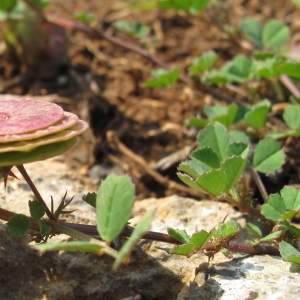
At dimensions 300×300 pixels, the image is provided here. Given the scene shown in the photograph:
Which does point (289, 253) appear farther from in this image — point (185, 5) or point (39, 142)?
point (185, 5)

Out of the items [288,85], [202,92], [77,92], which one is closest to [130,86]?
[77,92]

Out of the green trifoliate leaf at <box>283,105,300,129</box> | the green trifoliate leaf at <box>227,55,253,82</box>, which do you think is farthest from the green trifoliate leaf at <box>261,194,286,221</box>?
the green trifoliate leaf at <box>227,55,253,82</box>

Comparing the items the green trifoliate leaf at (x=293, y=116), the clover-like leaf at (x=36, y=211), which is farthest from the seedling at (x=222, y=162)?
the clover-like leaf at (x=36, y=211)

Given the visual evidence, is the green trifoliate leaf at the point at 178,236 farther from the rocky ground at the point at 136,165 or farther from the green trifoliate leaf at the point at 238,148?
the green trifoliate leaf at the point at 238,148

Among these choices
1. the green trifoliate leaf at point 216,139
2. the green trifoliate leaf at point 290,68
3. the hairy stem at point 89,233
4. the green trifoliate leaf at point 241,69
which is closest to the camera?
the hairy stem at point 89,233

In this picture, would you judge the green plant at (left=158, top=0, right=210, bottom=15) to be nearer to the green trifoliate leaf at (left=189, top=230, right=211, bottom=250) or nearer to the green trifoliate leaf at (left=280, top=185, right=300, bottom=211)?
the green trifoliate leaf at (left=280, top=185, right=300, bottom=211)

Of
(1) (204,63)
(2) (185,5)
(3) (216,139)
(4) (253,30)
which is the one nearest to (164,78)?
(1) (204,63)
